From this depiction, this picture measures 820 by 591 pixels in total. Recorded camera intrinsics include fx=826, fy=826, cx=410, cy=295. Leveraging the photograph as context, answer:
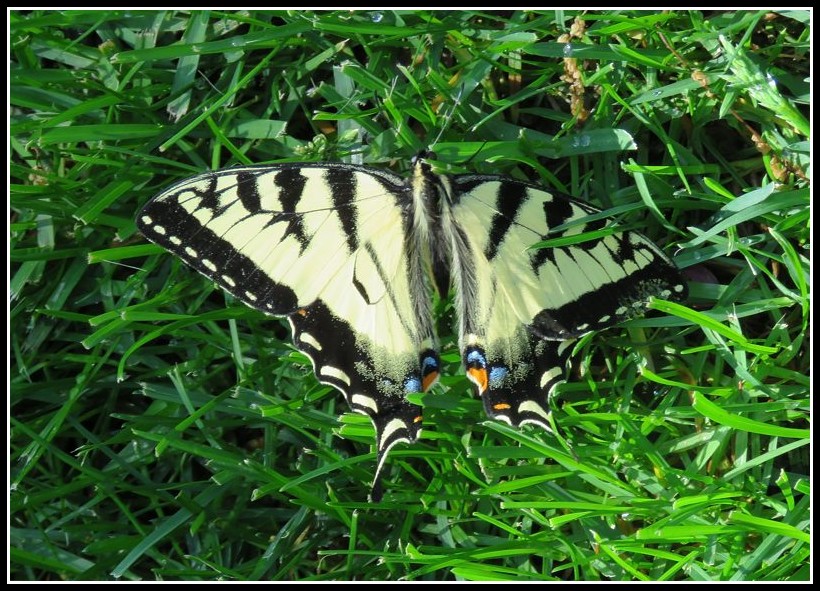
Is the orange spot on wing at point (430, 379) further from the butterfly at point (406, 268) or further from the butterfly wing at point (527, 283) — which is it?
the butterfly wing at point (527, 283)

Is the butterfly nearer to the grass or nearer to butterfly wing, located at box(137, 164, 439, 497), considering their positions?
butterfly wing, located at box(137, 164, 439, 497)

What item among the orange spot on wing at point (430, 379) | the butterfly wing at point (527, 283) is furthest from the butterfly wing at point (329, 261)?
the butterfly wing at point (527, 283)

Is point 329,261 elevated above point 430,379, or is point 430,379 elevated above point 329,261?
point 329,261

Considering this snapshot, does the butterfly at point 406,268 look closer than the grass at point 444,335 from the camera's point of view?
Yes

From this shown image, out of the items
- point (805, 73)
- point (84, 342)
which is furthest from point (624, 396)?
point (84, 342)

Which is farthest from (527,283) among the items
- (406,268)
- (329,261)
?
(329,261)

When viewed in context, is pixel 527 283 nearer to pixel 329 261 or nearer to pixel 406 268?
pixel 406 268

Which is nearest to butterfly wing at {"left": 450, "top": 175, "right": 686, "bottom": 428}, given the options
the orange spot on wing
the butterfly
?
the butterfly
